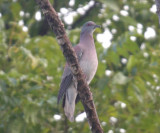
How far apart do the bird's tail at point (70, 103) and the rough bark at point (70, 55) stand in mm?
1170

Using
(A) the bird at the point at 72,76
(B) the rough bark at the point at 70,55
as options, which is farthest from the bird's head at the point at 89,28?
(B) the rough bark at the point at 70,55

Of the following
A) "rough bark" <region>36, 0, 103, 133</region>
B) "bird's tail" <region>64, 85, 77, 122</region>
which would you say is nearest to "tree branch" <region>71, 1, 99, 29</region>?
"bird's tail" <region>64, 85, 77, 122</region>

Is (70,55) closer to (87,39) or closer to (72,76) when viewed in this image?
(72,76)

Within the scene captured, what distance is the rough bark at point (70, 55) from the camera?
2893mm

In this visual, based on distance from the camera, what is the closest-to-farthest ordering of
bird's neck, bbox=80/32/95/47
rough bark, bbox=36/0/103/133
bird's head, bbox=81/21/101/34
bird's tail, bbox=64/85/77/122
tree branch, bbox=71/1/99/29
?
rough bark, bbox=36/0/103/133 < bird's tail, bbox=64/85/77/122 < bird's neck, bbox=80/32/95/47 < bird's head, bbox=81/21/101/34 < tree branch, bbox=71/1/99/29

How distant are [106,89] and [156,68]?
0.77 meters

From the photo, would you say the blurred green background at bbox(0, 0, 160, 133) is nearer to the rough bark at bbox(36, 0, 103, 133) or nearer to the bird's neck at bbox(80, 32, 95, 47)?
the bird's neck at bbox(80, 32, 95, 47)

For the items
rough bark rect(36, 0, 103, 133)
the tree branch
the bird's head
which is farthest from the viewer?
the tree branch

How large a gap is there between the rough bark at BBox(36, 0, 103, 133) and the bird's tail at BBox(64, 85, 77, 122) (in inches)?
46.1

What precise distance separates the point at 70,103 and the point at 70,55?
1.60 meters

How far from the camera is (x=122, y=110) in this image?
21.2 feet

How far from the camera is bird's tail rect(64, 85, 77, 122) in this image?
4.36 meters

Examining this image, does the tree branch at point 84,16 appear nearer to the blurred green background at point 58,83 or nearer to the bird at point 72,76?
the blurred green background at point 58,83

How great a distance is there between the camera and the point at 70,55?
302 centimetres
